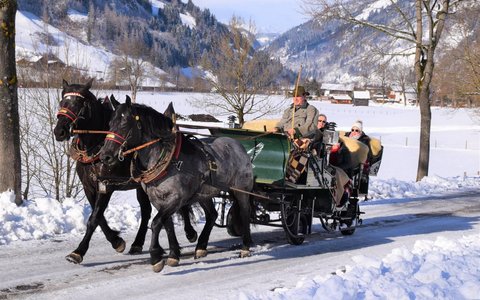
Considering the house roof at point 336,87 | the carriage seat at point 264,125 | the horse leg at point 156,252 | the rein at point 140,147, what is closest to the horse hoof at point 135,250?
the horse leg at point 156,252

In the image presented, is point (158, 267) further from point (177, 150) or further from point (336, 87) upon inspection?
point (336, 87)

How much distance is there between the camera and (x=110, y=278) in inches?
285

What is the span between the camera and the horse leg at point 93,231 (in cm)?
766

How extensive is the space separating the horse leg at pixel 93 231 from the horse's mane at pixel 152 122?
1123 mm

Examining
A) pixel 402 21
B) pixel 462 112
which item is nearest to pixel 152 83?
pixel 462 112

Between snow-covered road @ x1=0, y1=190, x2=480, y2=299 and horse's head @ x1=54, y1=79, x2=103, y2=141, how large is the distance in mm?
1724

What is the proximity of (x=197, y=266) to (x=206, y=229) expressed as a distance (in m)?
0.85

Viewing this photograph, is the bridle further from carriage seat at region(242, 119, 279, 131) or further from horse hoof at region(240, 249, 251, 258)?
→ carriage seat at region(242, 119, 279, 131)

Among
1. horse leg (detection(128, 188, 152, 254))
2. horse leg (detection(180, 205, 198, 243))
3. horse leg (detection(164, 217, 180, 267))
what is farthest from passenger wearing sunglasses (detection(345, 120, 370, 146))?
horse leg (detection(164, 217, 180, 267))

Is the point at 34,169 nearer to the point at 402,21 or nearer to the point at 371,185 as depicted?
the point at 371,185

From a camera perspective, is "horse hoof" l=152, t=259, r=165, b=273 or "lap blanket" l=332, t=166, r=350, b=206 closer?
"horse hoof" l=152, t=259, r=165, b=273

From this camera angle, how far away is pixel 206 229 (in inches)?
347

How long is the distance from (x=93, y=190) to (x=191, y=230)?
1999mm

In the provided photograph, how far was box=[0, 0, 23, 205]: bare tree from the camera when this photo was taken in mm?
10344
